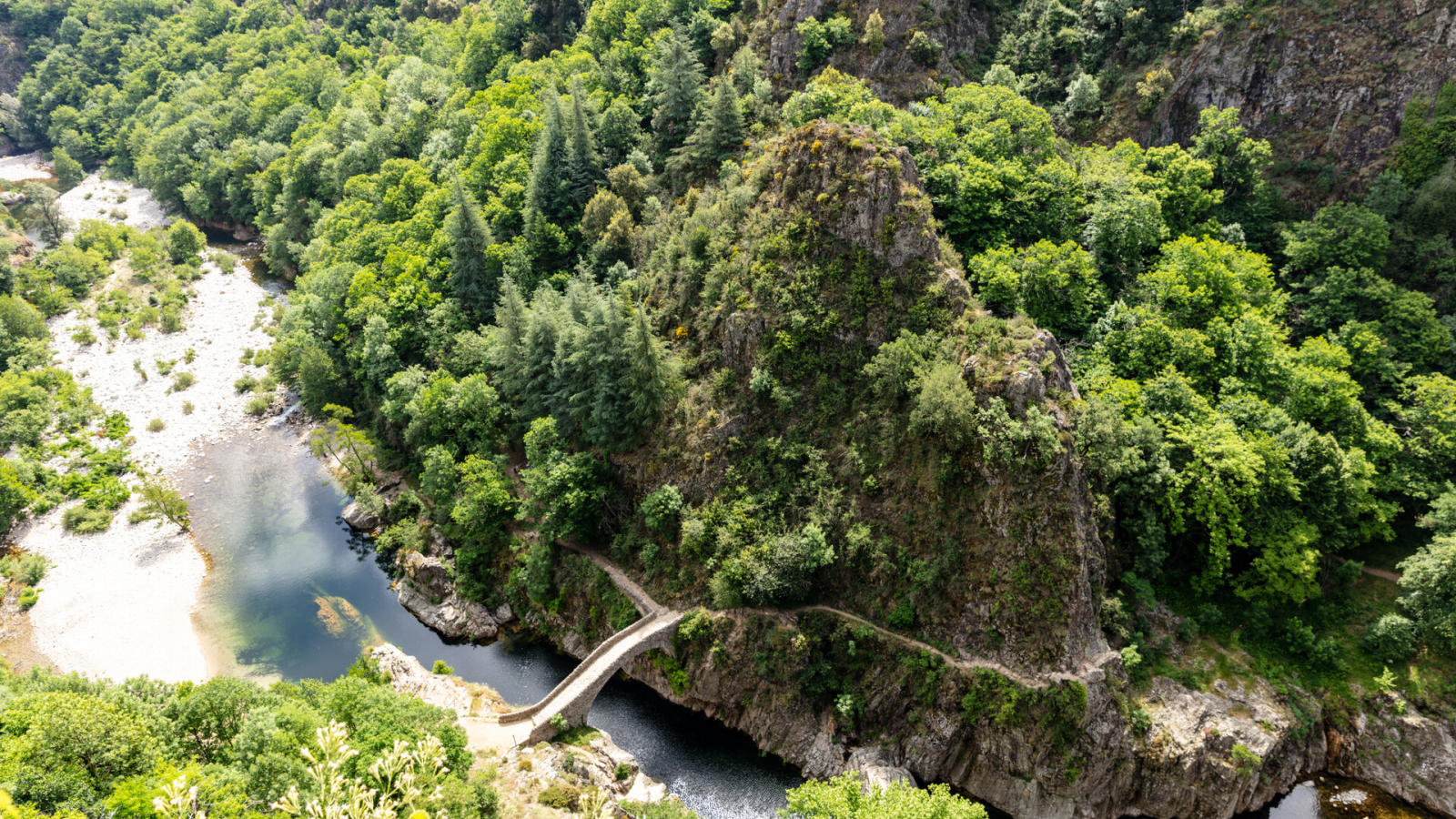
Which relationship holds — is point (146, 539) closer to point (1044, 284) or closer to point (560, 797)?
point (560, 797)

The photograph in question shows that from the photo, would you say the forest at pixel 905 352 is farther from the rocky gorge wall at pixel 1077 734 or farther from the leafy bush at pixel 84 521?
the leafy bush at pixel 84 521

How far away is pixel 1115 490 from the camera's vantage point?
44688mm

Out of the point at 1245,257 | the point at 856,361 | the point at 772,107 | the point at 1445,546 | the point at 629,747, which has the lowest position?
the point at 629,747

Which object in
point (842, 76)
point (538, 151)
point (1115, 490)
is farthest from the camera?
point (538, 151)

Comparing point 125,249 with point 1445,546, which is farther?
point 125,249

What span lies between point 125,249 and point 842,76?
3938 inches

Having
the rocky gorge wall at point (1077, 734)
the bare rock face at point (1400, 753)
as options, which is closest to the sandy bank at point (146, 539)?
the rocky gorge wall at point (1077, 734)

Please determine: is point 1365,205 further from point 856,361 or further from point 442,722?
point 442,722

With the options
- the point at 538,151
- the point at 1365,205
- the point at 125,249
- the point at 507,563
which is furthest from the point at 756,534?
the point at 125,249

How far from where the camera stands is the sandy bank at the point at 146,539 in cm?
5309

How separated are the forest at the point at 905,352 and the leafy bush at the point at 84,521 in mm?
4586

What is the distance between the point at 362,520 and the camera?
62.7 m

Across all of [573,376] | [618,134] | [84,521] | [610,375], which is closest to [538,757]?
[610,375]

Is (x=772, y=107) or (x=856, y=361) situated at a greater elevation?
(x=772, y=107)
